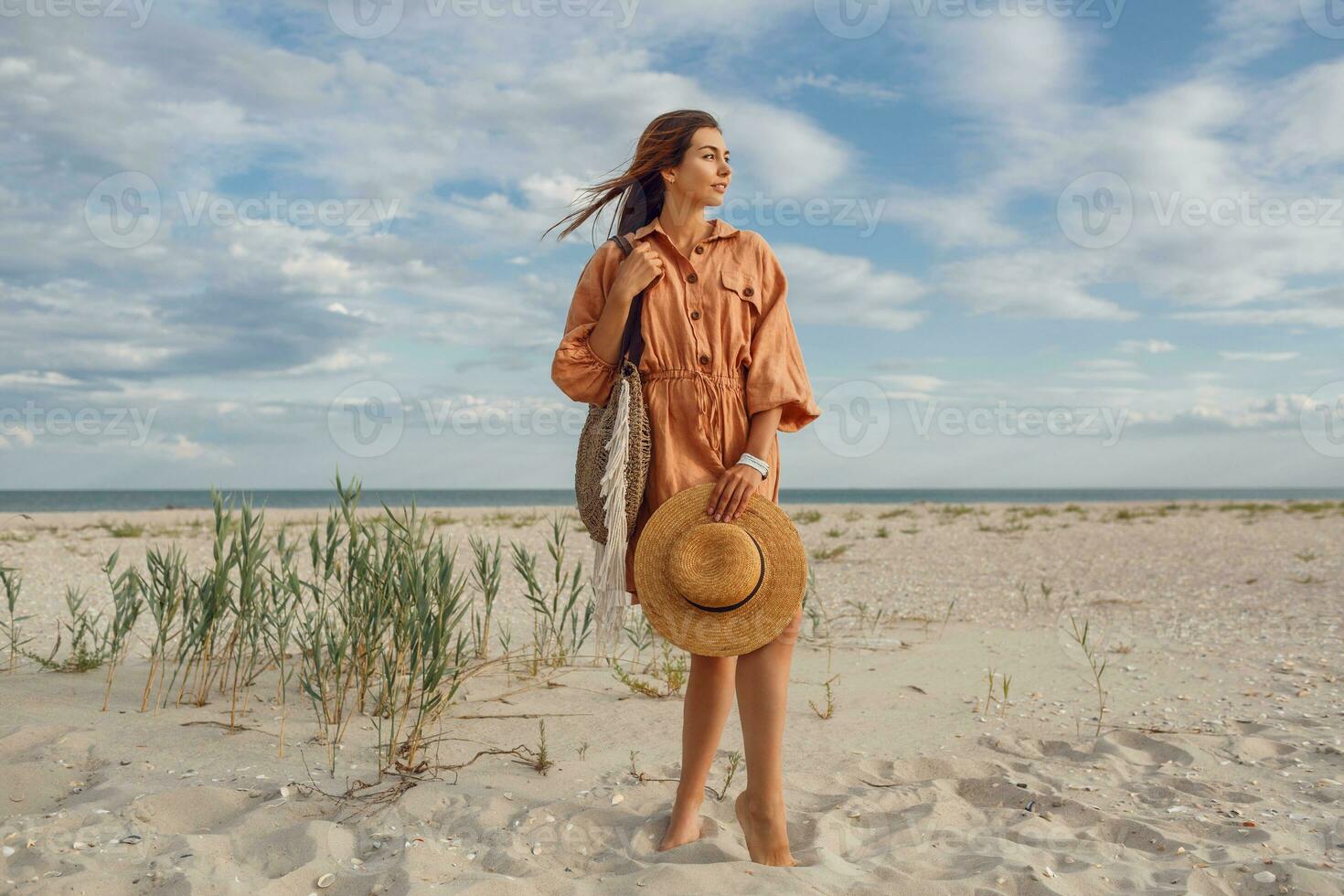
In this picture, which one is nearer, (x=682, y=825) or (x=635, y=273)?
(x=635, y=273)

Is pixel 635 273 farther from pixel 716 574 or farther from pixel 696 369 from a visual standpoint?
pixel 716 574

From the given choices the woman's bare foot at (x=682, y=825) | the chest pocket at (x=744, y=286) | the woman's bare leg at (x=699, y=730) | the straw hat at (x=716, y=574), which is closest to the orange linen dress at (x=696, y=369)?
the chest pocket at (x=744, y=286)

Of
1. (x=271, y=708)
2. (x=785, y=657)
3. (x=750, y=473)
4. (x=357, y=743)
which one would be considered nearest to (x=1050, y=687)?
(x=785, y=657)

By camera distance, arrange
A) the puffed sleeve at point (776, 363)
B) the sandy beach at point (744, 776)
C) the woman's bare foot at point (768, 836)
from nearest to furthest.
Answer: the sandy beach at point (744, 776) < the woman's bare foot at point (768, 836) < the puffed sleeve at point (776, 363)

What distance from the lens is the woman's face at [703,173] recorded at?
269 cm

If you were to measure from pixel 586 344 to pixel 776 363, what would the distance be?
0.57 m

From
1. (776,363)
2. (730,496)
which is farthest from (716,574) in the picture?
(776,363)

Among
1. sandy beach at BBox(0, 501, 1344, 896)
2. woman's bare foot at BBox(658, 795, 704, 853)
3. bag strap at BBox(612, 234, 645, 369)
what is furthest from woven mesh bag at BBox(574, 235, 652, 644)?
sandy beach at BBox(0, 501, 1344, 896)

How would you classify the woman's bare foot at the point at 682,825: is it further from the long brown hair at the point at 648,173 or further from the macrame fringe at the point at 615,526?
the long brown hair at the point at 648,173

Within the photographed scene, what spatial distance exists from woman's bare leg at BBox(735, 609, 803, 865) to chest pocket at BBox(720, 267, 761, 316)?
0.92m

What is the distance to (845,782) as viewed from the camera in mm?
3268

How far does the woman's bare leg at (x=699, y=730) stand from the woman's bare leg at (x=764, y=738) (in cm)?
9

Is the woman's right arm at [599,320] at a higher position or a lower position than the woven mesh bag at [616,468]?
higher

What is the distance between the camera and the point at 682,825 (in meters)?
2.74
